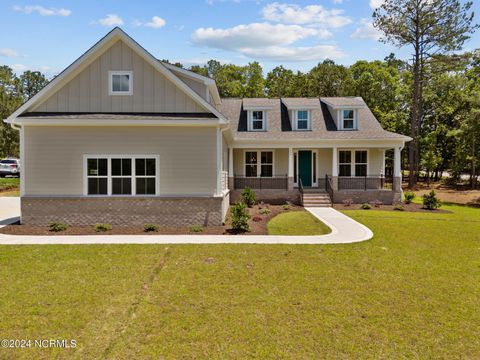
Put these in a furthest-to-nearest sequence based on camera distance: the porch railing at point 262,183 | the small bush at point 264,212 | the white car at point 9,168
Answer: the white car at point 9,168 < the porch railing at point 262,183 < the small bush at point 264,212

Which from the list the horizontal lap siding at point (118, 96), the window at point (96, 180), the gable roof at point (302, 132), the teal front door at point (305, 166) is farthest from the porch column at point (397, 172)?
the window at point (96, 180)

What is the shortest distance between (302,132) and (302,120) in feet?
3.45

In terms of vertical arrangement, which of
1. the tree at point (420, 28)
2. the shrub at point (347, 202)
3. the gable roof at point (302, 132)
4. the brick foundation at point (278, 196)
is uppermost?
the tree at point (420, 28)

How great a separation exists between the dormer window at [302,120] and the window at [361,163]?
3.56 m

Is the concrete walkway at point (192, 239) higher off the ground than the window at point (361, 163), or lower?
lower

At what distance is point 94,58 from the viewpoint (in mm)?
12914

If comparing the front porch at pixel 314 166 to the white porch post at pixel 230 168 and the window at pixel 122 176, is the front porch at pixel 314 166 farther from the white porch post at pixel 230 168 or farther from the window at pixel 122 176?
the window at pixel 122 176

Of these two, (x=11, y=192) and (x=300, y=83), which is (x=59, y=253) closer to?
(x=11, y=192)

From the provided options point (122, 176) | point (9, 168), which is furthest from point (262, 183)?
point (9, 168)

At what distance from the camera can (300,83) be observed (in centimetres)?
3938

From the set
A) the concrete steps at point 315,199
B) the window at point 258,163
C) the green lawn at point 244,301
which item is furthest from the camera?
the window at point 258,163

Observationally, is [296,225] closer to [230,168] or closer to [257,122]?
[230,168]

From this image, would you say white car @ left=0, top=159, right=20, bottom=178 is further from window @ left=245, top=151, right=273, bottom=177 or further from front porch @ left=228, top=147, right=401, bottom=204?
window @ left=245, top=151, right=273, bottom=177

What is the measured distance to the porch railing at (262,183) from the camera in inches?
789
